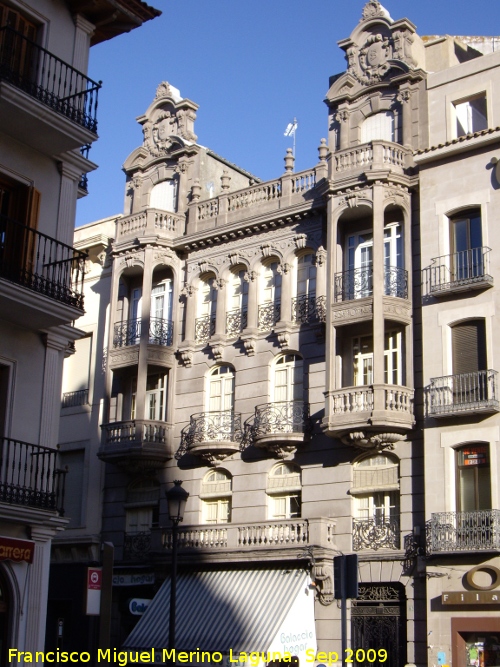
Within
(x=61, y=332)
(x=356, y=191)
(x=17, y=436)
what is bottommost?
(x=17, y=436)

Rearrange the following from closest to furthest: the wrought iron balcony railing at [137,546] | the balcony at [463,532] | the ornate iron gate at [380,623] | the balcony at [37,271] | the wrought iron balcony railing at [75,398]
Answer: the balcony at [37,271]
the balcony at [463,532]
the ornate iron gate at [380,623]
the wrought iron balcony railing at [137,546]
the wrought iron balcony railing at [75,398]

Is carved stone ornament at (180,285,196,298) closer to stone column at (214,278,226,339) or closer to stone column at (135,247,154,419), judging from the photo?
stone column at (214,278,226,339)

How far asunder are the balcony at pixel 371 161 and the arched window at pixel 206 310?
5834mm

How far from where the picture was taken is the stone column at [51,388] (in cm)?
1759

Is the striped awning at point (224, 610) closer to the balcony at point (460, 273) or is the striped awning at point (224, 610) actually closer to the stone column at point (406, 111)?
the balcony at point (460, 273)

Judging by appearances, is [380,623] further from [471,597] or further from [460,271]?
[460,271]

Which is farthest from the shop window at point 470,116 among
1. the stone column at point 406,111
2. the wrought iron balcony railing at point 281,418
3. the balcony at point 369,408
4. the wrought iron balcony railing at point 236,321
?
the wrought iron balcony railing at point 281,418

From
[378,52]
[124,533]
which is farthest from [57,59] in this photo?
[124,533]

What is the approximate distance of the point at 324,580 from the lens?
25.6m

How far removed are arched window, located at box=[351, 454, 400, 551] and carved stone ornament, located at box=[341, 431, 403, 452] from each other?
1.72 feet

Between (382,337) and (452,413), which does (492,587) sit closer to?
(452,413)

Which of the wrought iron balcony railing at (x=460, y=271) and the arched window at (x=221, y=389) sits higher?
the wrought iron balcony railing at (x=460, y=271)

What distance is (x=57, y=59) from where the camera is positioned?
18.0 meters

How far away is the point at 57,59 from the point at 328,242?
11.3 m
